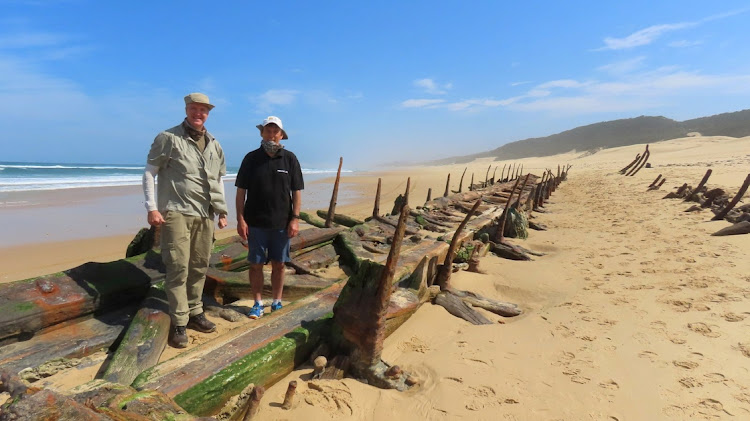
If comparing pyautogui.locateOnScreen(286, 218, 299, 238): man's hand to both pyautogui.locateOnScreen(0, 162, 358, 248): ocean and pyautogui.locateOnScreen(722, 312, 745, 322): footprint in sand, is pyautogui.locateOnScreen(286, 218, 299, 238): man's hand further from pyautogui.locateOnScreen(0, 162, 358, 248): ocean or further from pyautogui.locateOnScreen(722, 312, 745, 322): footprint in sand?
pyautogui.locateOnScreen(0, 162, 358, 248): ocean

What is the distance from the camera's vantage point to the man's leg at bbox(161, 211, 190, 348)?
3.34 metres

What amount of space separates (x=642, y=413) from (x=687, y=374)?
2.57 feet

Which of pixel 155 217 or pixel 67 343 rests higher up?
pixel 155 217

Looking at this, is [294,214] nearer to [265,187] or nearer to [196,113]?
[265,187]

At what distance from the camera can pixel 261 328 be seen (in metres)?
2.91

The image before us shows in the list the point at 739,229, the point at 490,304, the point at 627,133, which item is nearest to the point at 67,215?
the point at 490,304

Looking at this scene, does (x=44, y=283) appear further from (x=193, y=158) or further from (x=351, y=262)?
(x=351, y=262)

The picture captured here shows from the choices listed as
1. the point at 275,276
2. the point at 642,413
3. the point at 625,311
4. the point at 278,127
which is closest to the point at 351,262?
the point at 275,276

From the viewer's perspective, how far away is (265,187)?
12.9 ft

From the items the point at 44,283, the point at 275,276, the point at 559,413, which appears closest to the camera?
the point at 559,413

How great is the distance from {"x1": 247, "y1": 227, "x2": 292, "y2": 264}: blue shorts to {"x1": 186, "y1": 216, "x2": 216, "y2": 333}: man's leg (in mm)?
439

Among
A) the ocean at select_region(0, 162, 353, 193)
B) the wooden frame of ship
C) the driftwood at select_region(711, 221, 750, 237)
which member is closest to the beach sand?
the wooden frame of ship

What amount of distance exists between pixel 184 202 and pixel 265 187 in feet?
2.60

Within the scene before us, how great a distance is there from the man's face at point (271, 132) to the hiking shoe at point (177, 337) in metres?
1.95
